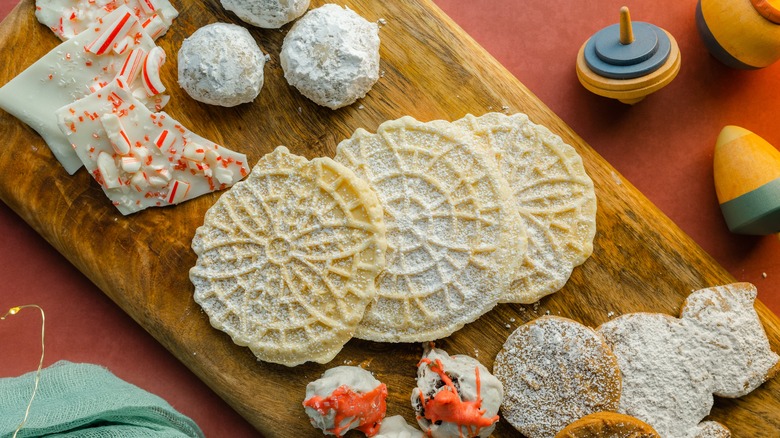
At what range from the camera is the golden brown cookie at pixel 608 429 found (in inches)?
77.3

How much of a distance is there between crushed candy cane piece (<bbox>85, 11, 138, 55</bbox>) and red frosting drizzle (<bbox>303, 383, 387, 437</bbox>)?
4.48ft

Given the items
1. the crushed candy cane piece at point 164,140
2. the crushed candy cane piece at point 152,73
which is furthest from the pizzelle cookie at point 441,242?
the crushed candy cane piece at point 152,73

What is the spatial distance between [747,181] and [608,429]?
1.00 metres

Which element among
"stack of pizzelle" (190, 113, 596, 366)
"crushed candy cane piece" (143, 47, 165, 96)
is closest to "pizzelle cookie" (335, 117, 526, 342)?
"stack of pizzelle" (190, 113, 596, 366)

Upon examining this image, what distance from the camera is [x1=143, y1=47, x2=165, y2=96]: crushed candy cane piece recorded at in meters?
2.30

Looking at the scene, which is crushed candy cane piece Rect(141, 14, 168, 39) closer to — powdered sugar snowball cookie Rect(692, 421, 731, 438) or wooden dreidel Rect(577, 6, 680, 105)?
wooden dreidel Rect(577, 6, 680, 105)

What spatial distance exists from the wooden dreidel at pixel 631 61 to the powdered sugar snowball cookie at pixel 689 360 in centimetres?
75

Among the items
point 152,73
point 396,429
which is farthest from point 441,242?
point 152,73

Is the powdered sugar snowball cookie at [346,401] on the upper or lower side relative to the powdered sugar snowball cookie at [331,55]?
lower

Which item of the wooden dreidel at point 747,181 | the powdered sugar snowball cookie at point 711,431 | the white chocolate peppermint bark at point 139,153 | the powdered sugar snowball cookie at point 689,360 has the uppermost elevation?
the white chocolate peppermint bark at point 139,153

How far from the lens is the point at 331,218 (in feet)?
7.22

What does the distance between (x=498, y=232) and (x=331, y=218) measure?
0.54m

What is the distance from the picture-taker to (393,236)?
219 centimetres

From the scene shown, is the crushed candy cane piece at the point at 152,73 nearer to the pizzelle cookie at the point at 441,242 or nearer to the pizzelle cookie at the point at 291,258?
the pizzelle cookie at the point at 291,258
